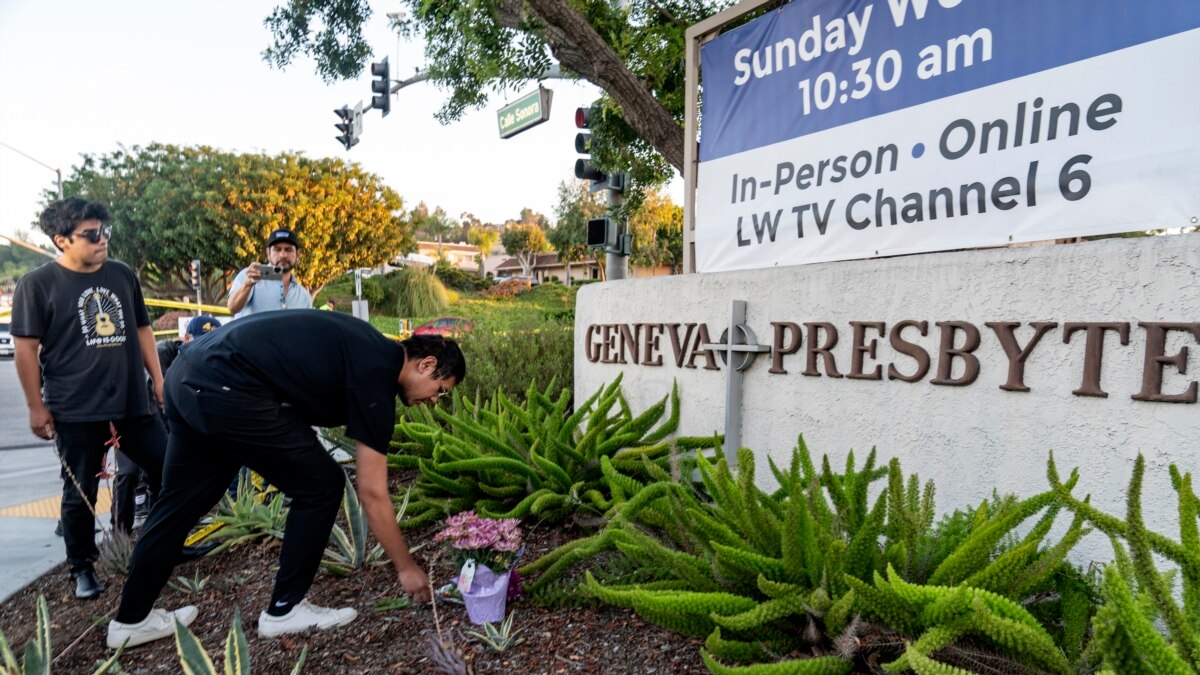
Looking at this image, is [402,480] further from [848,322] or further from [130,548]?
[848,322]

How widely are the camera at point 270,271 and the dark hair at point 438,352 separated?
2.14m

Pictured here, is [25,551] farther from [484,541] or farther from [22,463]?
[22,463]

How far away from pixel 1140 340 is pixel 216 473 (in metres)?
3.27

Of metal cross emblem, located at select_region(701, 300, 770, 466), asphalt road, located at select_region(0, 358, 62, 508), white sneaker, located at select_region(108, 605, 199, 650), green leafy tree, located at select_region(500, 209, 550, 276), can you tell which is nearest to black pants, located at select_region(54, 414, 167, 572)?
white sneaker, located at select_region(108, 605, 199, 650)

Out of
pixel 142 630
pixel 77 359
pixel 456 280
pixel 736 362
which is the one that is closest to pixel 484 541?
pixel 142 630

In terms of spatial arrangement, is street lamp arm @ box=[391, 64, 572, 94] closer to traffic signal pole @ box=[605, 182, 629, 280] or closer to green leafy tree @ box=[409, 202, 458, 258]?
traffic signal pole @ box=[605, 182, 629, 280]

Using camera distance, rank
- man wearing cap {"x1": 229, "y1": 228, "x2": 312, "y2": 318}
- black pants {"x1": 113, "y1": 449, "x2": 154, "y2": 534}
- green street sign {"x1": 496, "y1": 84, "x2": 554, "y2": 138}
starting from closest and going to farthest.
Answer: black pants {"x1": 113, "y1": 449, "x2": 154, "y2": 534} < man wearing cap {"x1": 229, "y1": 228, "x2": 312, "y2": 318} < green street sign {"x1": 496, "y1": 84, "x2": 554, "y2": 138}

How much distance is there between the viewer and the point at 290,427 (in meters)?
2.58

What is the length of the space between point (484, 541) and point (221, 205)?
33.5 meters

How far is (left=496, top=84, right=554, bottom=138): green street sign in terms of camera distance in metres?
7.84

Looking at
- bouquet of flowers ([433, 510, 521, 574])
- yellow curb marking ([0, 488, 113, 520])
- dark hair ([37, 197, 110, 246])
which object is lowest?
yellow curb marking ([0, 488, 113, 520])

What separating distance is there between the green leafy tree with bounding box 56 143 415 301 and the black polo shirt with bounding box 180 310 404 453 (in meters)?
30.0

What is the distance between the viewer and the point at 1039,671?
1724 millimetres

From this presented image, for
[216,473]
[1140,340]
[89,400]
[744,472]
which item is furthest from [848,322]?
[89,400]
